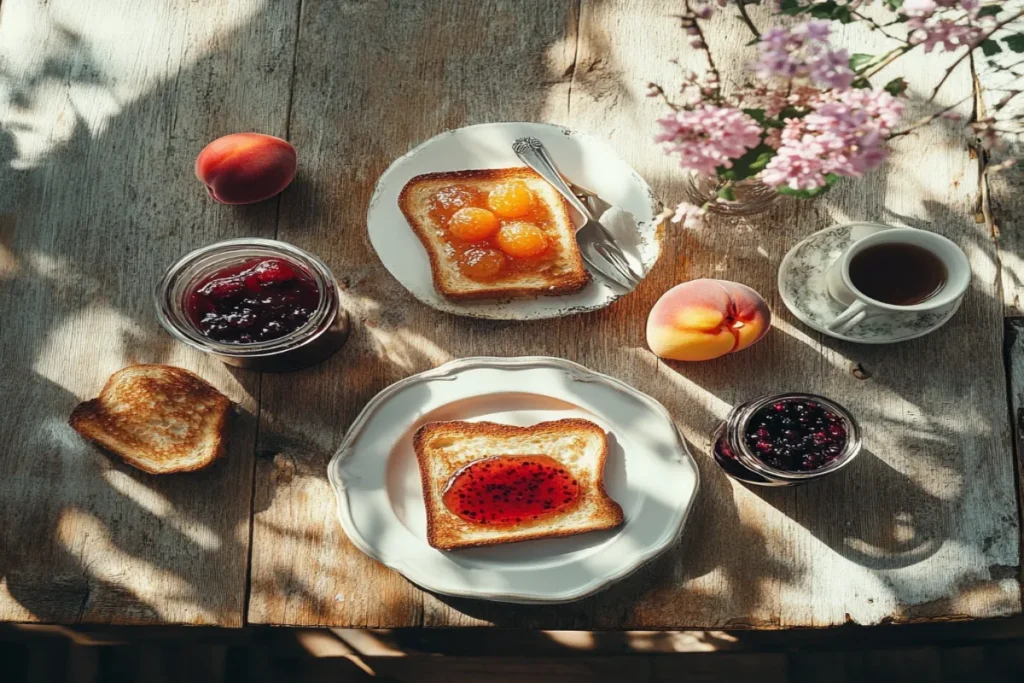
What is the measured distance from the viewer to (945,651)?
236 cm

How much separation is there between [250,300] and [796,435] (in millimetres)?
1104

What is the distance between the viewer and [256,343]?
5.05 ft

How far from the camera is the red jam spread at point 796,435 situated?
1.54 m

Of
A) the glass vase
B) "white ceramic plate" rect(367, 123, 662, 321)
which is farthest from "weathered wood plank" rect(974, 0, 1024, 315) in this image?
"white ceramic plate" rect(367, 123, 662, 321)

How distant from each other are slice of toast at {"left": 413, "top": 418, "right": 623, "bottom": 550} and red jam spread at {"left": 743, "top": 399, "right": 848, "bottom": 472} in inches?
12.1

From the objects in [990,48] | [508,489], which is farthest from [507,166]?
[990,48]

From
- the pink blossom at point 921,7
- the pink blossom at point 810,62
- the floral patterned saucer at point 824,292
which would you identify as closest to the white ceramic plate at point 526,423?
the floral patterned saucer at point 824,292

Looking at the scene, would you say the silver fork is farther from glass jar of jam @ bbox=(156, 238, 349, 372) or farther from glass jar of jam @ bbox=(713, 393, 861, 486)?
glass jar of jam @ bbox=(156, 238, 349, 372)

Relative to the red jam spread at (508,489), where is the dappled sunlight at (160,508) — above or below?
below

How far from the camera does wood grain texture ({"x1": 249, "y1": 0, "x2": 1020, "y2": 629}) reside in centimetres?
167

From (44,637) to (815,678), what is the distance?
229 centimetres

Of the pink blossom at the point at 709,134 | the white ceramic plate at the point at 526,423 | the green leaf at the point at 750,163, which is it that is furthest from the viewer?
the white ceramic plate at the point at 526,423

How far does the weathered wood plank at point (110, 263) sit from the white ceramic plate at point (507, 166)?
0.30 meters

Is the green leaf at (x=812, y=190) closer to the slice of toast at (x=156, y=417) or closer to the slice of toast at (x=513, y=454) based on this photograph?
the slice of toast at (x=513, y=454)
